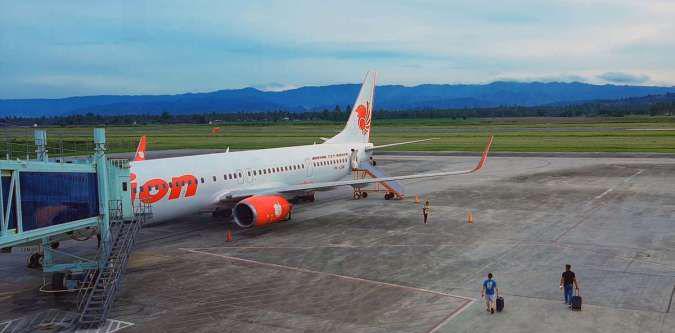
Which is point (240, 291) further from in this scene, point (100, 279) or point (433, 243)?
point (433, 243)

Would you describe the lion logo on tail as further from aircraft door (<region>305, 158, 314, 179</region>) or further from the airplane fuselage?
aircraft door (<region>305, 158, 314, 179</region>)

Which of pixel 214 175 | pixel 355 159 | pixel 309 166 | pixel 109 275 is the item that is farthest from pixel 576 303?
pixel 355 159

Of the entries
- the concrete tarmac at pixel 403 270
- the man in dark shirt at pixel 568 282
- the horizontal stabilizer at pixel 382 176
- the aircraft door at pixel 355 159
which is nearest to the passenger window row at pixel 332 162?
the aircraft door at pixel 355 159

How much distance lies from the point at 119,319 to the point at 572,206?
29.8 metres

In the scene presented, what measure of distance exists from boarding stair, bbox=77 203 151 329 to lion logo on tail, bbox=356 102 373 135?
26757 millimetres

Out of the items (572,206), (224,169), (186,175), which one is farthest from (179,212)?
(572,206)

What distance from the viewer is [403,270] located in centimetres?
2392

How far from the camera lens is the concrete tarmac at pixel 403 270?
1841 cm

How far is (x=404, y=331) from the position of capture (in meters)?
17.3

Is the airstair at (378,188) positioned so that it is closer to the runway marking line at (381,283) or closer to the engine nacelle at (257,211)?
the engine nacelle at (257,211)

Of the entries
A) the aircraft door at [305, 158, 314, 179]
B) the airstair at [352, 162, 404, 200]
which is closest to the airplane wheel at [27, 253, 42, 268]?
the aircraft door at [305, 158, 314, 179]

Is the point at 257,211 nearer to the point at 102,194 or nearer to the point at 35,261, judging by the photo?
the point at 102,194

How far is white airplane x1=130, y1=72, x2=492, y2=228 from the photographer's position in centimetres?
2897

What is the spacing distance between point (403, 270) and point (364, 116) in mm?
26600
